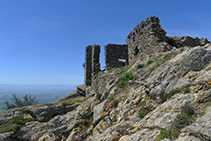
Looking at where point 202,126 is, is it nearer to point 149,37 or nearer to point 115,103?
point 115,103

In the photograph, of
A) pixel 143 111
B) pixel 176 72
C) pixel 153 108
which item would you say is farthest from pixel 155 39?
pixel 143 111

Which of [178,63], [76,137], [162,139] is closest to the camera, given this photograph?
[162,139]

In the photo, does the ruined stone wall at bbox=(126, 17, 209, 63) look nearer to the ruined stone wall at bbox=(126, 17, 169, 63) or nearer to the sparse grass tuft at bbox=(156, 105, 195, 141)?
the ruined stone wall at bbox=(126, 17, 169, 63)

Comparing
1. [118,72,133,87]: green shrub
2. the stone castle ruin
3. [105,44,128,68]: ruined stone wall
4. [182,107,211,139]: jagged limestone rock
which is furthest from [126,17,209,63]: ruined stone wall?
[182,107,211,139]: jagged limestone rock

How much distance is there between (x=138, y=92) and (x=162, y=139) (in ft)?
13.6

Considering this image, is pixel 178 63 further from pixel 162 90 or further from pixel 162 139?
pixel 162 139

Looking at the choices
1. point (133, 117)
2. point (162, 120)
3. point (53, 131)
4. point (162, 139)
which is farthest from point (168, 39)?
point (53, 131)

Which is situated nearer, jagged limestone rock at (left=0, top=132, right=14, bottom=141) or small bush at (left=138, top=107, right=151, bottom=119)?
small bush at (left=138, top=107, right=151, bottom=119)

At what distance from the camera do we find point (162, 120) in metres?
4.92

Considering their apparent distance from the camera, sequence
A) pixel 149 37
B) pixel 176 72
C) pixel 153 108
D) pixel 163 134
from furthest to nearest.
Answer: pixel 149 37 < pixel 176 72 < pixel 153 108 < pixel 163 134

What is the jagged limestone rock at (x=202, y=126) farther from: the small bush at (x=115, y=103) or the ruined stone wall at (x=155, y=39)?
the ruined stone wall at (x=155, y=39)

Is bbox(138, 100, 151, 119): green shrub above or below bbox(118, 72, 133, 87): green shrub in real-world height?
below

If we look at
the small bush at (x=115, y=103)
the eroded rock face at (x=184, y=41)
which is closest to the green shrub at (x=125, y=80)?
the small bush at (x=115, y=103)

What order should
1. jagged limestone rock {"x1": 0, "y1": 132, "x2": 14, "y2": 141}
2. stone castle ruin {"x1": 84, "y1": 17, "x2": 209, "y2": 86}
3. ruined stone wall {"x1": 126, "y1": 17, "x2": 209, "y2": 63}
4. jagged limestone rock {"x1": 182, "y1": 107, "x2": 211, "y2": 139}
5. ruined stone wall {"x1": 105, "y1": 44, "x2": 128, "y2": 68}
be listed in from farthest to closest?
ruined stone wall {"x1": 105, "y1": 44, "x2": 128, "y2": 68}, stone castle ruin {"x1": 84, "y1": 17, "x2": 209, "y2": 86}, ruined stone wall {"x1": 126, "y1": 17, "x2": 209, "y2": 63}, jagged limestone rock {"x1": 0, "y1": 132, "x2": 14, "y2": 141}, jagged limestone rock {"x1": 182, "y1": 107, "x2": 211, "y2": 139}
